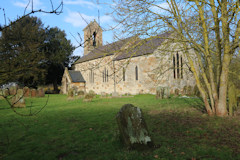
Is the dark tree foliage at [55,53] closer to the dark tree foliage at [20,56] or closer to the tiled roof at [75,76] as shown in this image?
the tiled roof at [75,76]

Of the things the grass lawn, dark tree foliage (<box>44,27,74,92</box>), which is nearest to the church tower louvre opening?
the grass lawn

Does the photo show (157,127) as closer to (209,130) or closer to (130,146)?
(209,130)

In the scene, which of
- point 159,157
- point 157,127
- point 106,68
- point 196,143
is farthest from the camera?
point 106,68

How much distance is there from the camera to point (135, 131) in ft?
12.8

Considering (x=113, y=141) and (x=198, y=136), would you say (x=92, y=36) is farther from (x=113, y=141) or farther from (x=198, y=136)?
(x=198, y=136)

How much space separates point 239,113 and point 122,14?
19.6 ft

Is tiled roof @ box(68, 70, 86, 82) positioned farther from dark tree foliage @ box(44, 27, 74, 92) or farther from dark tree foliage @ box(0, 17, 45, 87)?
dark tree foliage @ box(0, 17, 45, 87)

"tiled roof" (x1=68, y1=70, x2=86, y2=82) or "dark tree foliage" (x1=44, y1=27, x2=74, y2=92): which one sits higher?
"dark tree foliage" (x1=44, y1=27, x2=74, y2=92)

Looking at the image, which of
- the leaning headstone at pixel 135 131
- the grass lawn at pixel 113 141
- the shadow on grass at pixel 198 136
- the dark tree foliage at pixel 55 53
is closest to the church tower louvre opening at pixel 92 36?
the grass lawn at pixel 113 141

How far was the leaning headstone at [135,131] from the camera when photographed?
3885 mm

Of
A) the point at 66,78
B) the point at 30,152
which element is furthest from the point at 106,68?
the point at 30,152

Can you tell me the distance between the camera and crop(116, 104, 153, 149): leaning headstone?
388 centimetres

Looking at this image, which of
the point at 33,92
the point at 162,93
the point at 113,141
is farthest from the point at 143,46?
the point at 33,92

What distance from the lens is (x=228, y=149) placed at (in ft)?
12.3
